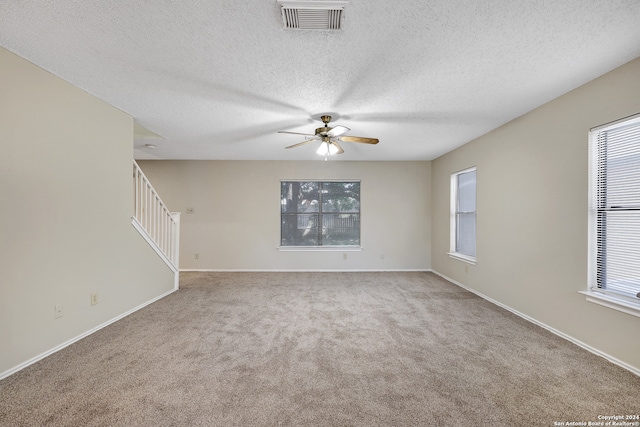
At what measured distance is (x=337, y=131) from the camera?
3.15 metres

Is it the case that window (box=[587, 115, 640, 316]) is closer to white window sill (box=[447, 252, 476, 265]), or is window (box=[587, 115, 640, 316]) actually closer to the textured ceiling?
the textured ceiling

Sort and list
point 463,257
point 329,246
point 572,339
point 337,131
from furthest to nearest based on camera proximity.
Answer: point 329,246
point 463,257
point 337,131
point 572,339

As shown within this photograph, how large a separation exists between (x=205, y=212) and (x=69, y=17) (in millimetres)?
4491

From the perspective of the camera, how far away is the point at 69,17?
168cm

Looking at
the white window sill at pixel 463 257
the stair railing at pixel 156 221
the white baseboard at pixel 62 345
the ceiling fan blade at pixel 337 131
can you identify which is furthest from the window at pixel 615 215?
the stair railing at pixel 156 221

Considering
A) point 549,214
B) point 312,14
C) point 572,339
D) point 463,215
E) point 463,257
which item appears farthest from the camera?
point 463,215

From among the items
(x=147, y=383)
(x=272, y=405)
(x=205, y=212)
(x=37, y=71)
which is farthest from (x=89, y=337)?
(x=205, y=212)

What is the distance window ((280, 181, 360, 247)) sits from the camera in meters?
6.04

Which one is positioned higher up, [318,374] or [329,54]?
[329,54]

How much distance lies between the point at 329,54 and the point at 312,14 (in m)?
0.42

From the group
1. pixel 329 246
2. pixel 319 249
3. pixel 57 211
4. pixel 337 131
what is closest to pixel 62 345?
pixel 57 211

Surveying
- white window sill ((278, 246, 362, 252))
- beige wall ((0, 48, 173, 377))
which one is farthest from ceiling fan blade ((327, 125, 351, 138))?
white window sill ((278, 246, 362, 252))

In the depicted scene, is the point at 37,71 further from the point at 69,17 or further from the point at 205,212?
the point at 205,212

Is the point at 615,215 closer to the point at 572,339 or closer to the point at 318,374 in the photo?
the point at 572,339
